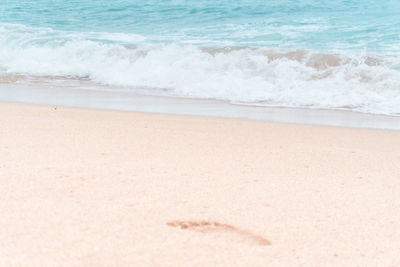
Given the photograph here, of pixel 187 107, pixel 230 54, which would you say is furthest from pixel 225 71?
pixel 187 107

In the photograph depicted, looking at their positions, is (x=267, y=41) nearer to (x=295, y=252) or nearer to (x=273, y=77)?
(x=273, y=77)

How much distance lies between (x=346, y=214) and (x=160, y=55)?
25.7ft

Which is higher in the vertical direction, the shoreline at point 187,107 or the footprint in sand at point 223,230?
the footprint in sand at point 223,230

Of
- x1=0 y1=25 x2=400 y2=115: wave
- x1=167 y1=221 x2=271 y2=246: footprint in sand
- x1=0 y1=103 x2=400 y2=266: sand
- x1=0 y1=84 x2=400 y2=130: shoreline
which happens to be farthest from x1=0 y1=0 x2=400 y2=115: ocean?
x1=167 y1=221 x2=271 y2=246: footprint in sand

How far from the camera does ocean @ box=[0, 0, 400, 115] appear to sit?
707 cm

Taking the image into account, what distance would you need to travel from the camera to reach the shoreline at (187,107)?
5.30 m

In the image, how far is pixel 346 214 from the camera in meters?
2.12

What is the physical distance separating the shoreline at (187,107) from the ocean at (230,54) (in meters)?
0.38

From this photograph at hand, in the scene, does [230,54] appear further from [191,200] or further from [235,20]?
[191,200]

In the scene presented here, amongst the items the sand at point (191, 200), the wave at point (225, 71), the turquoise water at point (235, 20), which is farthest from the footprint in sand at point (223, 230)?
the turquoise water at point (235, 20)

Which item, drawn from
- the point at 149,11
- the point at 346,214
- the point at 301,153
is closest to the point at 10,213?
the point at 346,214

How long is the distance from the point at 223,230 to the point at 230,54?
24.6ft

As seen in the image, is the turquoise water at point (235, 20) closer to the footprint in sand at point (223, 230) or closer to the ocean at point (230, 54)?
the ocean at point (230, 54)

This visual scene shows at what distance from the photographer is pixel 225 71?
8523mm
